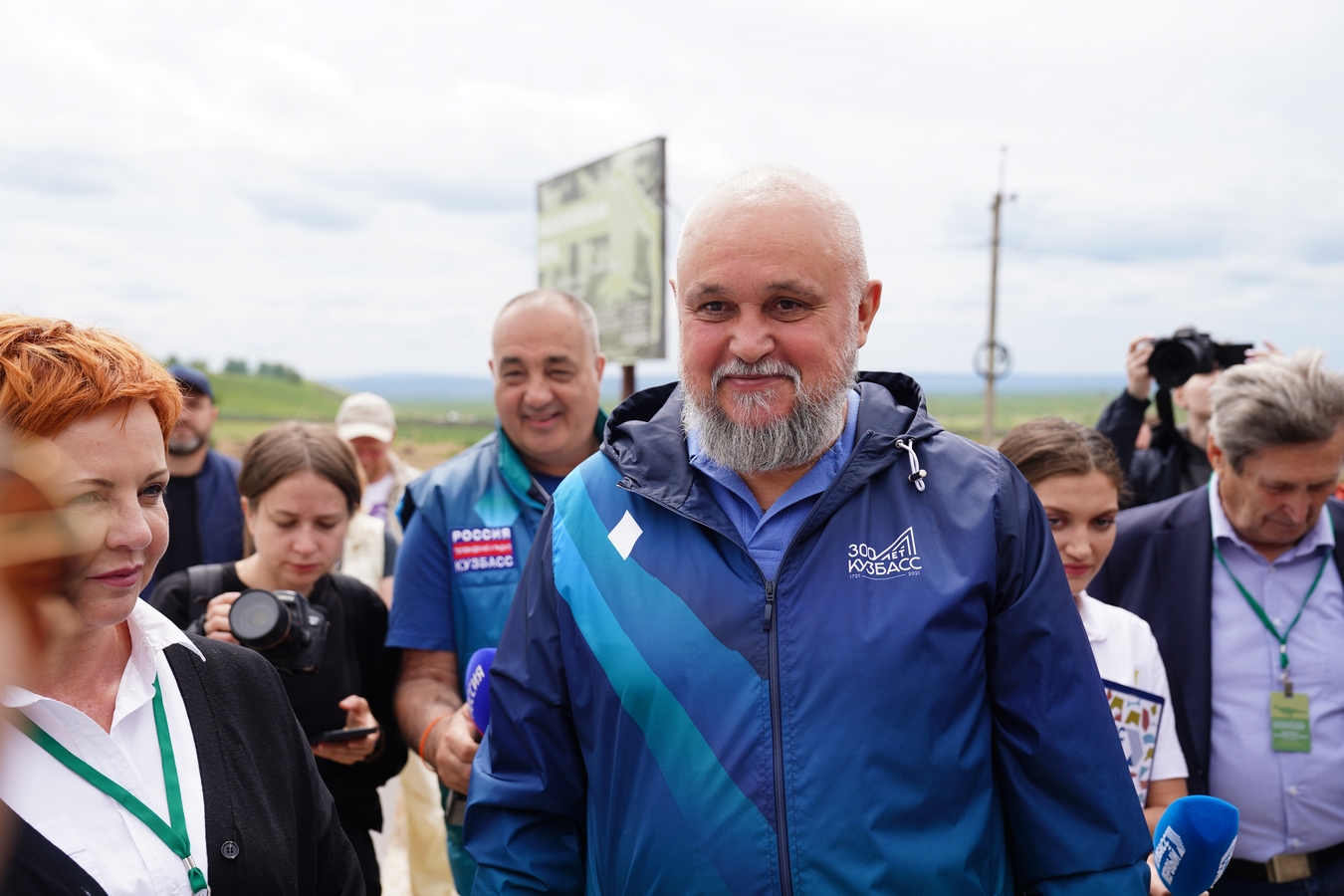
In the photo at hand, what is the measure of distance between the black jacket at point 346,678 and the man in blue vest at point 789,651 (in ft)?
3.21

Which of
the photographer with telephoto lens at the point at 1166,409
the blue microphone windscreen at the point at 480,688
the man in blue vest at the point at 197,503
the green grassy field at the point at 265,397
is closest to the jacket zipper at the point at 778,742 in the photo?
the blue microphone windscreen at the point at 480,688

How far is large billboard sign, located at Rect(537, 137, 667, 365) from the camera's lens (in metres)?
9.25

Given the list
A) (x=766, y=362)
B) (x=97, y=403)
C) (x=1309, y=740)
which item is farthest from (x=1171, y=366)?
(x=97, y=403)

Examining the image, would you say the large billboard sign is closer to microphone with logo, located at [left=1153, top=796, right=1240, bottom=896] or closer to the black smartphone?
the black smartphone

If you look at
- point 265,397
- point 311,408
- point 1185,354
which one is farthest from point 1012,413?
point 1185,354

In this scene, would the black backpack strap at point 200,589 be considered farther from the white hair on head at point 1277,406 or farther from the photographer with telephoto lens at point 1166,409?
the photographer with telephoto lens at point 1166,409

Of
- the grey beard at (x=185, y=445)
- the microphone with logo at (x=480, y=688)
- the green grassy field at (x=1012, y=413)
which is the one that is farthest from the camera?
the green grassy field at (x=1012, y=413)

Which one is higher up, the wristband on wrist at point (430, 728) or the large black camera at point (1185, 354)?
the large black camera at point (1185, 354)

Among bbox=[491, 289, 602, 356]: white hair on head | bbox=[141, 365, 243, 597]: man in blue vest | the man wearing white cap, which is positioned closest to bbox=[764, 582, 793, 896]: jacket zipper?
Answer: bbox=[491, 289, 602, 356]: white hair on head

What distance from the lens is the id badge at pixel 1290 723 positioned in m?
2.88

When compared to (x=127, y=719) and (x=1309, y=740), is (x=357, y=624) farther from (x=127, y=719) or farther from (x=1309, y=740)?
(x=1309, y=740)

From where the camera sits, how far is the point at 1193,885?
2.15m

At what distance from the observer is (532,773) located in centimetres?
200

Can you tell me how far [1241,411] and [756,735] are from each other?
224cm
